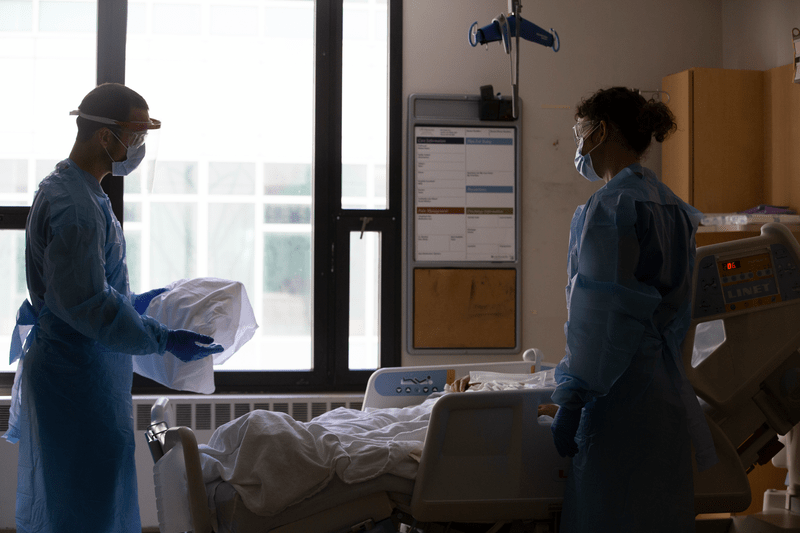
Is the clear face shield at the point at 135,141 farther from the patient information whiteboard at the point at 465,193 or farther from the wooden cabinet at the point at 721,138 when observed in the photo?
the wooden cabinet at the point at 721,138

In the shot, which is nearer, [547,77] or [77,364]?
[77,364]

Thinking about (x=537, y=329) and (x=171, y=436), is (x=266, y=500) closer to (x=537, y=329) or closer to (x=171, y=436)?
(x=171, y=436)

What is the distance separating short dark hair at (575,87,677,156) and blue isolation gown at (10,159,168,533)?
130 cm

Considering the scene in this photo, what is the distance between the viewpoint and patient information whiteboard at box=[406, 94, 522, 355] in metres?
3.17

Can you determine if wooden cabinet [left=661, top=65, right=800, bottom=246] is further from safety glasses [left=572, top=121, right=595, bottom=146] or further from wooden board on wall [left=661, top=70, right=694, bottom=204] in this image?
safety glasses [left=572, top=121, right=595, bottom=146]

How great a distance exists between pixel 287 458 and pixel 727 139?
8.62 feet

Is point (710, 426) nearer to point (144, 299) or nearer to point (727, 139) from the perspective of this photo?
point (144, 299)

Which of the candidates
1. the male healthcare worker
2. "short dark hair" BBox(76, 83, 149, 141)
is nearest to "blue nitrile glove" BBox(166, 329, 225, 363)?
the male healthcare worker

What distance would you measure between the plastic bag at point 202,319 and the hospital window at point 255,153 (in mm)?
1254

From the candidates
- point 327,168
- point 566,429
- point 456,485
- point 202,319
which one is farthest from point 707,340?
point 327,168

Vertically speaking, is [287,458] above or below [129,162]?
below

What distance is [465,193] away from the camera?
319 cm

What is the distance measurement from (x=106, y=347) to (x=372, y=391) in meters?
0.99

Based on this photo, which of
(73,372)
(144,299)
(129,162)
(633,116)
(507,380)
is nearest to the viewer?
(633,116)
